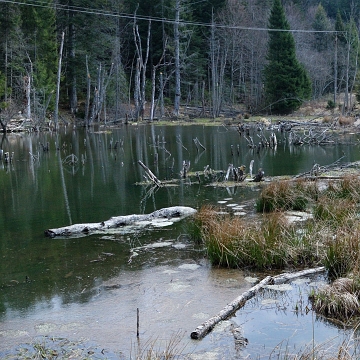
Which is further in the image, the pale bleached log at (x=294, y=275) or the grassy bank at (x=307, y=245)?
the pale bleached log at (x=294, y=275)

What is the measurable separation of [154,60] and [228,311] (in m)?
54.1

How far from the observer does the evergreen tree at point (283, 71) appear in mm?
47594

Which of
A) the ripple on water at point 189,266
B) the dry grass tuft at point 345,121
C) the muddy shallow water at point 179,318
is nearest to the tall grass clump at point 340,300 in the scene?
the muddy shallow water at point 179,318

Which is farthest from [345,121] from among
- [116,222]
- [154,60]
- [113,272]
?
[154,60]

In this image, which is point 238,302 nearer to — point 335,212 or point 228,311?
point 228,311

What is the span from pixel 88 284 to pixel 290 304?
105 inches

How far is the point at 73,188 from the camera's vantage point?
16.1m

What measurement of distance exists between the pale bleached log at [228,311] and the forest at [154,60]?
3100 centimetres

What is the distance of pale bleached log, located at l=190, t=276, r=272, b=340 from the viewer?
570 centimetres

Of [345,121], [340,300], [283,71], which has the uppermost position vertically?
[283,71]

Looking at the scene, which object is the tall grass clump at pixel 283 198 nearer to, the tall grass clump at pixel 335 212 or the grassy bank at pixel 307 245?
the grassy bank at pixel 307 245

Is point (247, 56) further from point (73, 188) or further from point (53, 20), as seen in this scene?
point (73, 188)

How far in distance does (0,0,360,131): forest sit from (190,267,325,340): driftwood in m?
30.7

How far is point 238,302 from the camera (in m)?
6.43
